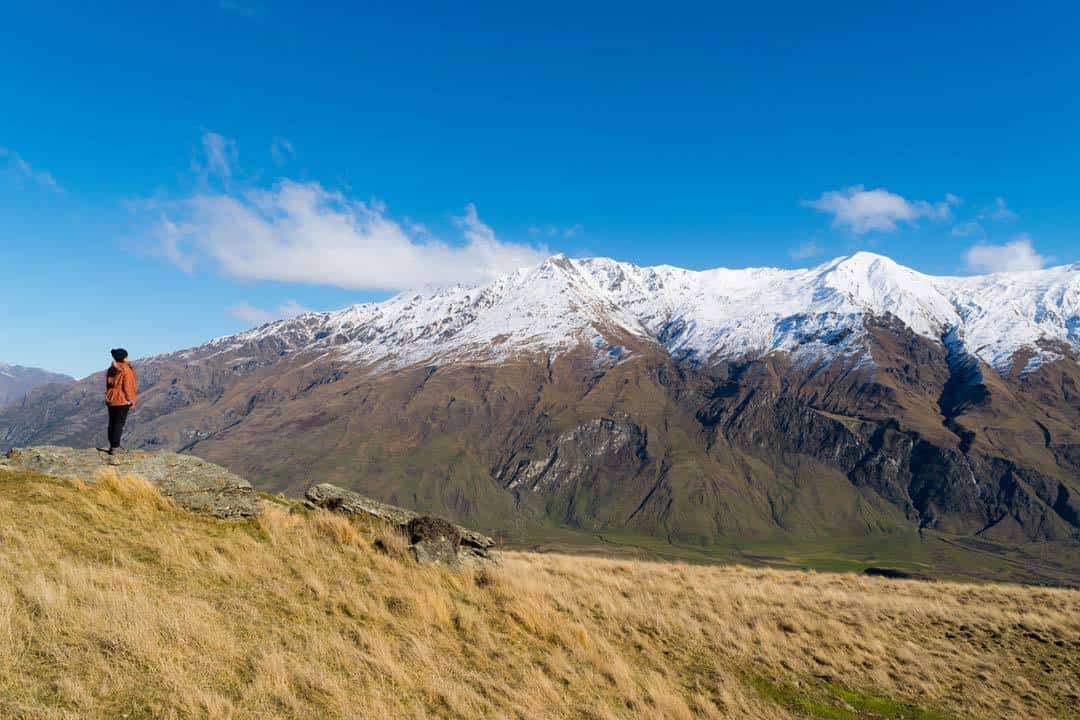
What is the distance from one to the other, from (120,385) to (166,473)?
11.8ft

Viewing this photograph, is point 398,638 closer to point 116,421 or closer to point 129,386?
point 116,421

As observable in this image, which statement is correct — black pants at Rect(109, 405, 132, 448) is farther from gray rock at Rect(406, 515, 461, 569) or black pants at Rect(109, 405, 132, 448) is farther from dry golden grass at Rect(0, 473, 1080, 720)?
gray rock at Rect(406, 515, 461, 569)

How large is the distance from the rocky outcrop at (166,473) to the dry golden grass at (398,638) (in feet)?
2.67

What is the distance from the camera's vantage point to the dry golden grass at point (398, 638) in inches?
347

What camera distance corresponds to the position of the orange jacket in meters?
18.8

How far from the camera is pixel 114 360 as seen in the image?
19078 millimetres

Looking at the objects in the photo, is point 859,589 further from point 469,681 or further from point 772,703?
point 469,681

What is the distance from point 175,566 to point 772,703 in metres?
13.9

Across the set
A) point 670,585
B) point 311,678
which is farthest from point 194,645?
point 670,585

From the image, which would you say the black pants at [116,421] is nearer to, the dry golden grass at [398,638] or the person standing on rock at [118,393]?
the person standing on rock at [118,393]

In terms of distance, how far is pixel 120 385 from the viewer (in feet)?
62.3

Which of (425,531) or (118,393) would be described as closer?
(425,531)

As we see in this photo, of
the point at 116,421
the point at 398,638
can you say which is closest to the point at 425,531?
the point at 398,638

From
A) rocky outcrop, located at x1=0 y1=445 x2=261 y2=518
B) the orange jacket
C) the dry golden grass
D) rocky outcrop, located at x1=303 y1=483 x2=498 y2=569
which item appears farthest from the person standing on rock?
rocky outcrop, located at x1=303 y1=483 x2=498 y2=569
